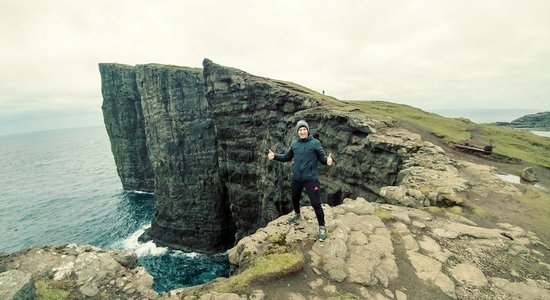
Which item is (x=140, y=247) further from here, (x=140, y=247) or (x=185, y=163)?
(x=185, y=163)

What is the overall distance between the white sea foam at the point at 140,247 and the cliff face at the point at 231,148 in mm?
2098

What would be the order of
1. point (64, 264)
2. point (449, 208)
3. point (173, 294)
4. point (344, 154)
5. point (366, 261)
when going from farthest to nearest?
point (344, 154), point (449, 208), point (366, 261), point (64, 264), point (173, 294)

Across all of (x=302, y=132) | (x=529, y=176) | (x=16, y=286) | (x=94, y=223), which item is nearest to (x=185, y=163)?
(x=94, y=223)

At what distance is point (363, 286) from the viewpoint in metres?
7.56

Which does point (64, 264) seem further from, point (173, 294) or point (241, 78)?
point (241, 78)

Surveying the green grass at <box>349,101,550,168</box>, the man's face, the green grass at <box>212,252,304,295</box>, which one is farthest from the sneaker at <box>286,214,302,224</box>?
the green grass at <box>349,101,550,168</box>

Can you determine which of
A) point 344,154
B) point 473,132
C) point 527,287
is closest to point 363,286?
point 527,287

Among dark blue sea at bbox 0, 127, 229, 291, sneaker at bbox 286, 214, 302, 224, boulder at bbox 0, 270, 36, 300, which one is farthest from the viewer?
dark blue sea at bbox 0, 127, 229, 291

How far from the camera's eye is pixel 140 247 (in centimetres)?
5503

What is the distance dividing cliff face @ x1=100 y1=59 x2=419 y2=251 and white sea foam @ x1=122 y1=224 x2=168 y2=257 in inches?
82.6

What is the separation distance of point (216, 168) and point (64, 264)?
50.4m

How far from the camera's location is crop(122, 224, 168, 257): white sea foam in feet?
174

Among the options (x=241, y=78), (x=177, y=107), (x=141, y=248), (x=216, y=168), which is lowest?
(x=141, y=248)

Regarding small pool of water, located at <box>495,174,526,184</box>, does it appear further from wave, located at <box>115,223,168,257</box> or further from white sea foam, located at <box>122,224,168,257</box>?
white sea foam, located at <box>122,224,168,257</box>
